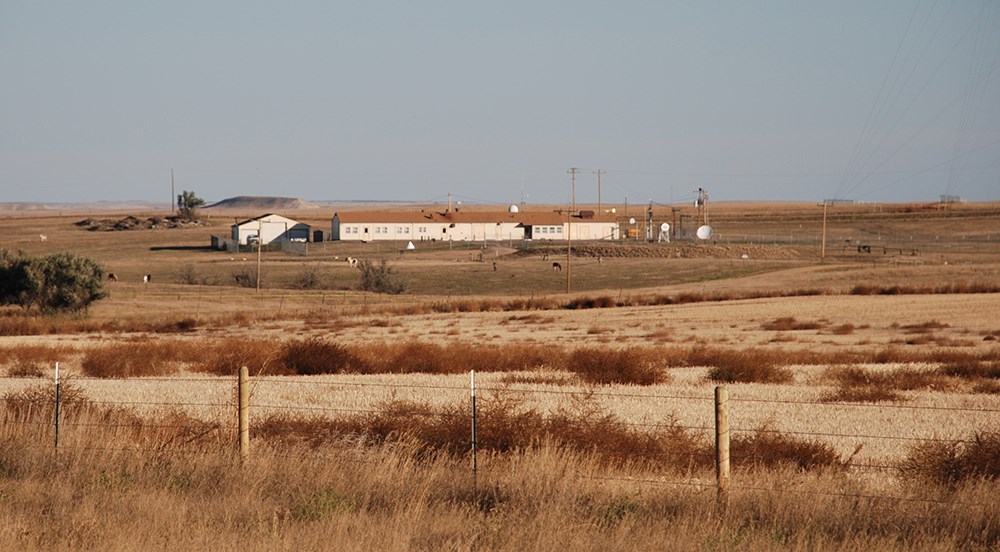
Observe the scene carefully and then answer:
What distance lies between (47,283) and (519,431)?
49903 millimetres

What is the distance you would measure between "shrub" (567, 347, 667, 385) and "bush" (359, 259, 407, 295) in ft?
184

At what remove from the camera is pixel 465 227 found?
13812 centimetres

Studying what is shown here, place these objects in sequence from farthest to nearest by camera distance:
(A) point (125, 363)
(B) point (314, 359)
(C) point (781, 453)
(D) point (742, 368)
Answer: (B) point (314, 359) → (A) point (125, 363) → (D) point (742, 368) → (C) point (781, 453)

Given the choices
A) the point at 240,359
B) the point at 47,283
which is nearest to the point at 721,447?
the point at 240,359

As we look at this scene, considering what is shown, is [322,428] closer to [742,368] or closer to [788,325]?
[742,368]

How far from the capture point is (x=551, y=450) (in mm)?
12602

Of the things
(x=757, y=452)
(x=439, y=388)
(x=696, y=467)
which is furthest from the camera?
(x=439, y=388)

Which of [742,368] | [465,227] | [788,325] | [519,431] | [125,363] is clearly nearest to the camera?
[519,431]

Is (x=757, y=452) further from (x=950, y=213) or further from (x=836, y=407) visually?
(x=950, y=213)

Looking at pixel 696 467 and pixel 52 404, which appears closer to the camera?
pixel 696 467

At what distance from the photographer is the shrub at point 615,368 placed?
83.2 feet

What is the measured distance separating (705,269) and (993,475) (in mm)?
81583

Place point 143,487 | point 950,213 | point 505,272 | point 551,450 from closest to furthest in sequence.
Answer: point 143,487, point 551,450, point 505,272, point 950,213

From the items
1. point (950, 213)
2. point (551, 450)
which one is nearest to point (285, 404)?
point (551, 450)
